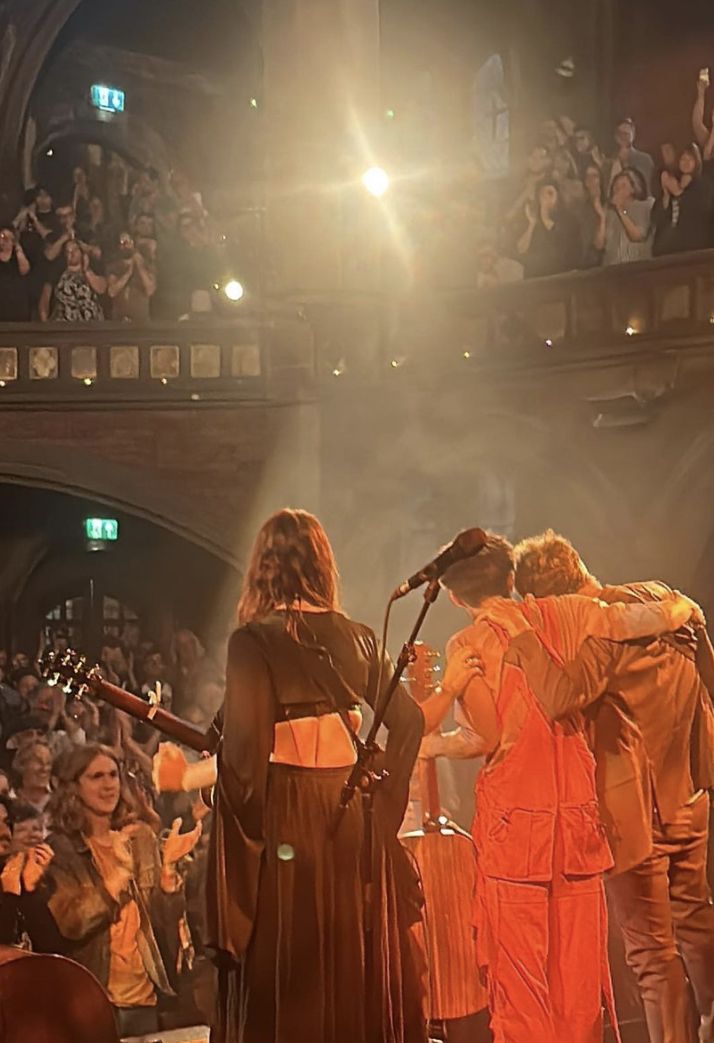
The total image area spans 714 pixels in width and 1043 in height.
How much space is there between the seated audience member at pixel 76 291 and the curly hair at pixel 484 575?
17.8 ft

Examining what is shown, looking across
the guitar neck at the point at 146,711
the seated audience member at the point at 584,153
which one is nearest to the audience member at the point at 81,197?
the seated audience member at the point at 584,153

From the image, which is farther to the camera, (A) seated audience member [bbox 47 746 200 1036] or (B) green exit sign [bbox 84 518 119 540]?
(B) green exit sign [bbox 84 518 119 540]

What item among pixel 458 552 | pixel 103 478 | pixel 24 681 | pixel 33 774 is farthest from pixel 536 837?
pixel 24 681

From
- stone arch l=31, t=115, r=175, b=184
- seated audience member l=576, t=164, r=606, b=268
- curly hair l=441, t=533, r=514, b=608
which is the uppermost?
stone arch l=31, t=115, r=175, b=184

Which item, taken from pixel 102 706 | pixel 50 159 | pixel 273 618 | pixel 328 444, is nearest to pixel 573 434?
pixel 328 444

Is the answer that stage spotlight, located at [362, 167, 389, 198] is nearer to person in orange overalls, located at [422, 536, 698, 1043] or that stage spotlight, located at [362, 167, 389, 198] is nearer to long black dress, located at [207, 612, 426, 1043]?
person in orange overalls, located at [422, 536, 698, 1043]

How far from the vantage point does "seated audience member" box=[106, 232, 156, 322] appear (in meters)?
11.0

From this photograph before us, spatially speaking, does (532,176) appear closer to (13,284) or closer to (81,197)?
(81,197)

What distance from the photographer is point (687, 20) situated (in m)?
9.80

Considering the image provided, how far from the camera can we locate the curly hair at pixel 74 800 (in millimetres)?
7434

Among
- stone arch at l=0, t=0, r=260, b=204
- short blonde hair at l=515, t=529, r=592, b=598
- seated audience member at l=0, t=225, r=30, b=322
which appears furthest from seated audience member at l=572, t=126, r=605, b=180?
short blonde hair at l=515, t=529, r=592, b=598

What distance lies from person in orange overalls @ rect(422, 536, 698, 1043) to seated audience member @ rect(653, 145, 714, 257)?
3.64 meters

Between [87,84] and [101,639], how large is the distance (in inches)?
178

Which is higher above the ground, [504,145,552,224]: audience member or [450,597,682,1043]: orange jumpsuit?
[504,145,552,224]: audience member
